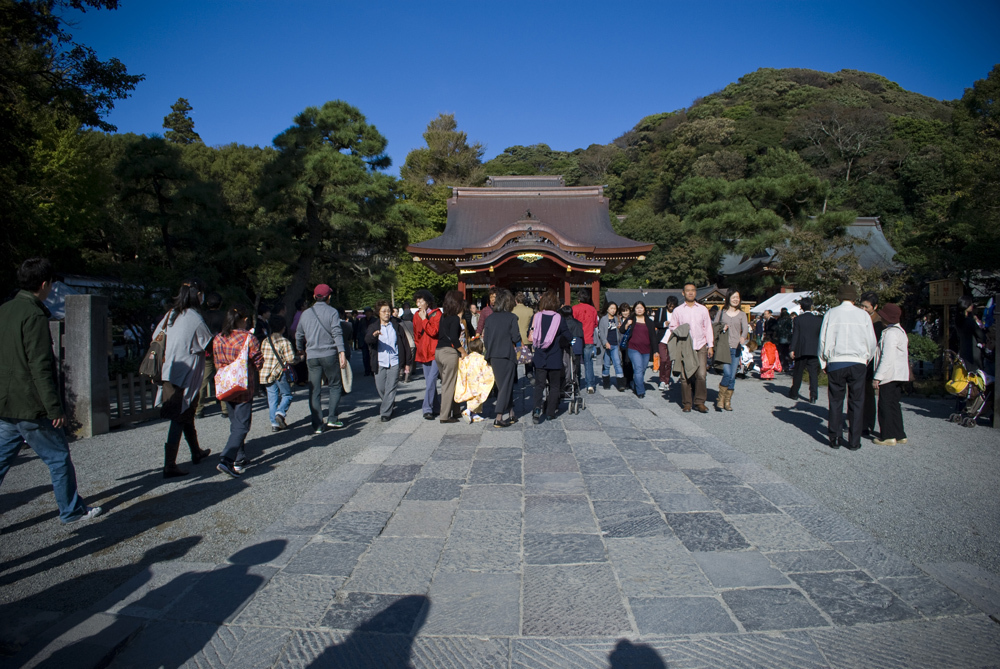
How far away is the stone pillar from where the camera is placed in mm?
5633

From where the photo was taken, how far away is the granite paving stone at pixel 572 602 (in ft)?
6.82

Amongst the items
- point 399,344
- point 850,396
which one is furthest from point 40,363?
point 850,396

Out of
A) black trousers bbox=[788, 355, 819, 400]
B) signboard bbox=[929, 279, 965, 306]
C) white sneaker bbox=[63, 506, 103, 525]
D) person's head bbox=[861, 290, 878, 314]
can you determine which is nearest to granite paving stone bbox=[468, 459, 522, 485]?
white sneaker bbox=[63, 506, 103, 525]

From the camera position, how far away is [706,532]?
292 centimetres

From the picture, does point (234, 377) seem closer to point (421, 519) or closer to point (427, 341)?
point (421, 519)

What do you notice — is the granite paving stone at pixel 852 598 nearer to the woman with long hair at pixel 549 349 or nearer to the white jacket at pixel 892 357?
the white jacket at pixel 892 357

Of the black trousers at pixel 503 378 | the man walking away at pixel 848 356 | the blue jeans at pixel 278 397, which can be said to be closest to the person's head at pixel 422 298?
the black trousers at pixel 503 378

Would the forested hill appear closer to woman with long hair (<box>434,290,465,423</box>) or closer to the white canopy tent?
the white canopy tent

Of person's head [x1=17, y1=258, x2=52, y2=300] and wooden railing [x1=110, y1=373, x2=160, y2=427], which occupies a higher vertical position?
person's head [x1=17, y1=258, x2=52, y2=300]

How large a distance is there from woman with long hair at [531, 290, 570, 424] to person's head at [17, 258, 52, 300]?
4.03m

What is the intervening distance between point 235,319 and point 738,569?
3916 mm

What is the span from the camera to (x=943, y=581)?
2.41m

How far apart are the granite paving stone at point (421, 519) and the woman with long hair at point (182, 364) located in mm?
1892

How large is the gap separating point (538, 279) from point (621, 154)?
1614 inches
